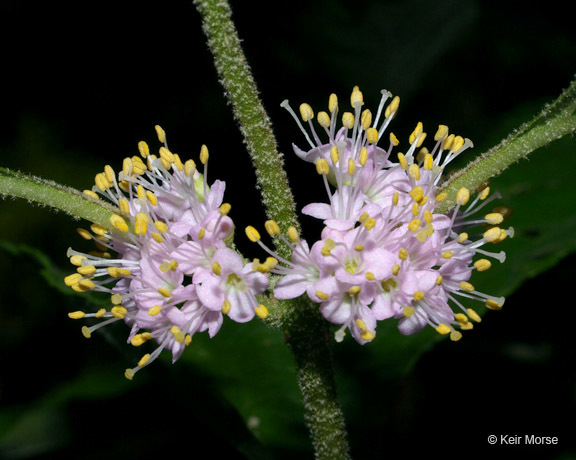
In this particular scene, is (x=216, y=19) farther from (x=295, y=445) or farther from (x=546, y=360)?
(x=546, y=360)

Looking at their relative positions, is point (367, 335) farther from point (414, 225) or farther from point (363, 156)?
point (363, 156)

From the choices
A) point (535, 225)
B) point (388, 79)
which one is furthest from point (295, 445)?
point (388, 79)

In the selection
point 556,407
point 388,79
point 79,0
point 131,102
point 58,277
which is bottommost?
point 556,407

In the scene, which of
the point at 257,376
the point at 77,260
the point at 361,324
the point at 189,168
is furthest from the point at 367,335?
the point at 257,376

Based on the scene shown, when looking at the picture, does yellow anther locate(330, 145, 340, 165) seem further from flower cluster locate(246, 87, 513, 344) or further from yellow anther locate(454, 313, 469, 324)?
yellow anther locate(454, 313, 469, 324)

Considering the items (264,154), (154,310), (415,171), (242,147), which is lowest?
(154,310)

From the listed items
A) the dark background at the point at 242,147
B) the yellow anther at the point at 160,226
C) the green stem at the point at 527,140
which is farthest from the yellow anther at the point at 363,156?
the dark background at the point at 242,147

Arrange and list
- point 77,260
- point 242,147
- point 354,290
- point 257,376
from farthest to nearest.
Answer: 1. point 242,147
2. point 257,376
3. point 77,260
4. point 354,290
